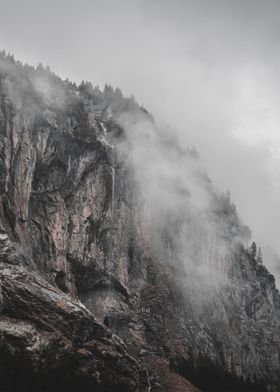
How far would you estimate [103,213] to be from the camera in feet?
344

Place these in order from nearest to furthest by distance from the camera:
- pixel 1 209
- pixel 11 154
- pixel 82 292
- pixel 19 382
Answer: pixel 19 382 → pixel 1 209 → pixel 11 154 → pixel 82 292

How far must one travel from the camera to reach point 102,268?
99.4 metres

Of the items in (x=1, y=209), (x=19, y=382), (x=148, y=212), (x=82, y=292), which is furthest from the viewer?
(x=148, y=212)

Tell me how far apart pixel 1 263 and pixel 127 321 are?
39652mm

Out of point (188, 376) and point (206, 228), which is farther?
point (206, 228)

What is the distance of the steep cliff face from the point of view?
209 feet

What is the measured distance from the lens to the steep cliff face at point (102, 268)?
6369cm

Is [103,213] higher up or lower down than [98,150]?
lower down

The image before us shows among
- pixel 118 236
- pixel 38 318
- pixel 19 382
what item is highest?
pixel 118 236

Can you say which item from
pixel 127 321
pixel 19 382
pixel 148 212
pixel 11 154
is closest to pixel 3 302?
pixel 19 382

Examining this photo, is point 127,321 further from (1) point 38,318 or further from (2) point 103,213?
(1) point 38,318

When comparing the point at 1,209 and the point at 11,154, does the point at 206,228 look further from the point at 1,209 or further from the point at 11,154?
the point at 1,209

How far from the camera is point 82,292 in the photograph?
9662 centimetres

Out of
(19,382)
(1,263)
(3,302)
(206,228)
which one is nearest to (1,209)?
(1,263)
